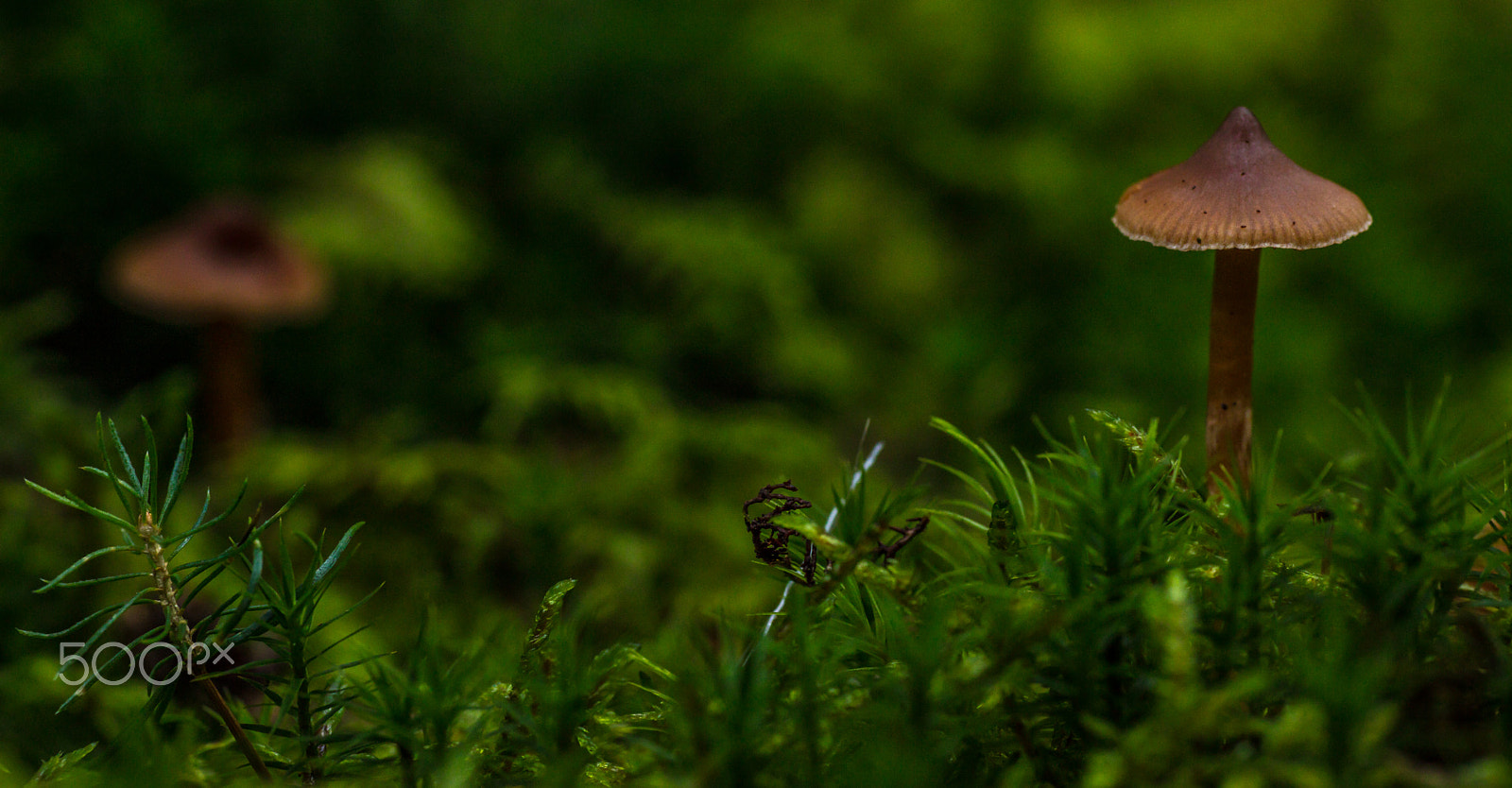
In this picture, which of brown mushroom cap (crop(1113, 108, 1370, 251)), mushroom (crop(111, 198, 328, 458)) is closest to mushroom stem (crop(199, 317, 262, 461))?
mushroom (crop(111, 198, 328, 458))

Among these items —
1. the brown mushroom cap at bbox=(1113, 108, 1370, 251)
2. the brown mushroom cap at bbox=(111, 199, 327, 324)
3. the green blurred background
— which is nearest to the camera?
the brown mushroom cap at bbox=(1113, 108, 1370, 251)

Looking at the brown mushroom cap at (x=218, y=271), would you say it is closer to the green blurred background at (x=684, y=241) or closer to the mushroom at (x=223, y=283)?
the mushroom at (x=223, y=283)

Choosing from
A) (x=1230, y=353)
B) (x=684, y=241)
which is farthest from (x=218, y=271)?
(x=1230, y=353)

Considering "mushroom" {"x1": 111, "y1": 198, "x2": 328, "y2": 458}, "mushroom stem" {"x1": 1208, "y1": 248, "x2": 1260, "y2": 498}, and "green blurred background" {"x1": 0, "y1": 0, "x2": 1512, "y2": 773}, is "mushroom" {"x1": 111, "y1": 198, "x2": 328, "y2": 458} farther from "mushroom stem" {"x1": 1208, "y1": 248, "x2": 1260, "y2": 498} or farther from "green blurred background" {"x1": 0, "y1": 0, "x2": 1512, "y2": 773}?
"mushroom stem" {"x1": 1208, "y1": 248, "x2": 1260, "y2": 498}

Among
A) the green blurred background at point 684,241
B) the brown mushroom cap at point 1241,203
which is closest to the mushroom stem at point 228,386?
the green blurred background at point 684,241

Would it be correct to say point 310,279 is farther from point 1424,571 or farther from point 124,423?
point 1424,571

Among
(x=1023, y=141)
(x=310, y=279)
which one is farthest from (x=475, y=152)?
(x=1023, y=141)

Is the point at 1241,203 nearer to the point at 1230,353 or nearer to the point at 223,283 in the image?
the point at 1230,353
